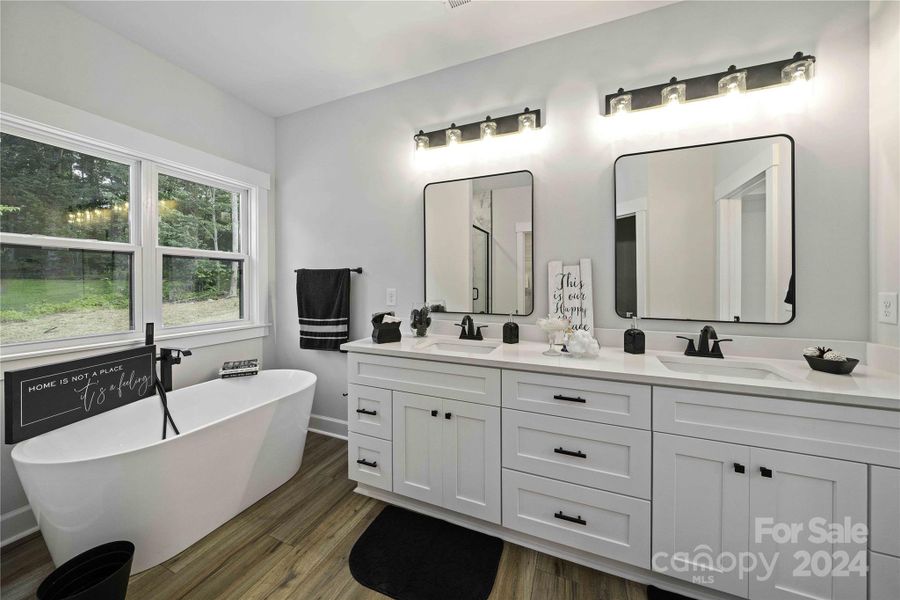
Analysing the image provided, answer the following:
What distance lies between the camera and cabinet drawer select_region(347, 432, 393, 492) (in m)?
1.86

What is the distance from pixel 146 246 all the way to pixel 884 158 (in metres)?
3.88

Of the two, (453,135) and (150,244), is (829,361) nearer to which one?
(453,135)


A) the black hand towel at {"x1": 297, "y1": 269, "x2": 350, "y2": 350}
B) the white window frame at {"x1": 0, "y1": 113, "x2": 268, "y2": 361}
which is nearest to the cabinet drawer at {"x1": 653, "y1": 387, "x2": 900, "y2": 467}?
the black hand towel at {"x1": 297, "y1": 269, "x2": 350, "y2": 350}

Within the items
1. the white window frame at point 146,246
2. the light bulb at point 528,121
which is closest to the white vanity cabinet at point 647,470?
the light bulb at point 528,121

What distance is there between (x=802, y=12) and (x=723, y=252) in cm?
113

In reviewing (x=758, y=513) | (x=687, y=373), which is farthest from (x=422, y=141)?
(x=758, y=513)

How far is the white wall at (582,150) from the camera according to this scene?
1.50 m

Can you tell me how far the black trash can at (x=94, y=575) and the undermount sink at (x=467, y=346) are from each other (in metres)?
1.51

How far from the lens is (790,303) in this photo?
1.56 meters

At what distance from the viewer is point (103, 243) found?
1985mm

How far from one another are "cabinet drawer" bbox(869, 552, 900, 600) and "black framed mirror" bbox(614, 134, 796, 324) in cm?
91

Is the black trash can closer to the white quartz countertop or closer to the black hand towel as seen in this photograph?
the white quartz countertop

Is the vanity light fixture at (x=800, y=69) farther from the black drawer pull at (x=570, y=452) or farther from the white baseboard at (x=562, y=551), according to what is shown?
the white baseboard at (x=562, y=551)

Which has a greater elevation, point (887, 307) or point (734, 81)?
point (734, 81)
